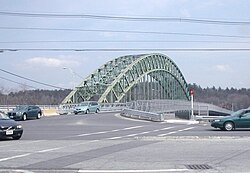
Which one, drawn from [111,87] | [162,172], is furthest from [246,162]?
[111,87]

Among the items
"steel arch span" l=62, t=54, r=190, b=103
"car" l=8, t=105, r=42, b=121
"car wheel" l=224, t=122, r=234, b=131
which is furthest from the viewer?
"steel arch span" l=62, t=54, r=190, b=103

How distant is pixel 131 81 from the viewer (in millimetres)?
119938

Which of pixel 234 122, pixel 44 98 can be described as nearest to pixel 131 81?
pixel 44 98

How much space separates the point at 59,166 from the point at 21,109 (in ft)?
113

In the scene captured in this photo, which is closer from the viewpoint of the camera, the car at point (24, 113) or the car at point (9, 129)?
the car at point (9, 129)

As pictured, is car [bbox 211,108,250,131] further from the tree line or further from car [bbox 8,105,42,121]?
the tree line

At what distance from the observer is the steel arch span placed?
372 feet

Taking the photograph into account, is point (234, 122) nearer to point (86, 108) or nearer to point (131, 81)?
point (86, 108)

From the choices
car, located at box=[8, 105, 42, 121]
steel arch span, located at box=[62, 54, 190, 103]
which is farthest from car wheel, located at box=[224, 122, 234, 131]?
steel arch span, located at box=[62, 54, 190, 103]

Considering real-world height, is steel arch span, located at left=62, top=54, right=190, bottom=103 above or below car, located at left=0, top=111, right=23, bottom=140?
above

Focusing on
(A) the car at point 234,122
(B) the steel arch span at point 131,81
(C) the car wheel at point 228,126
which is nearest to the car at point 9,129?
(A) the car at point 234,122

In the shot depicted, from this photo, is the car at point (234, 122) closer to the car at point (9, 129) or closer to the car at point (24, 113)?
the car at point (9, 129)

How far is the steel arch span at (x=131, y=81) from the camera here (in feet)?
372

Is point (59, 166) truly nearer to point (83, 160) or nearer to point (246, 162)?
point (83, 160)
